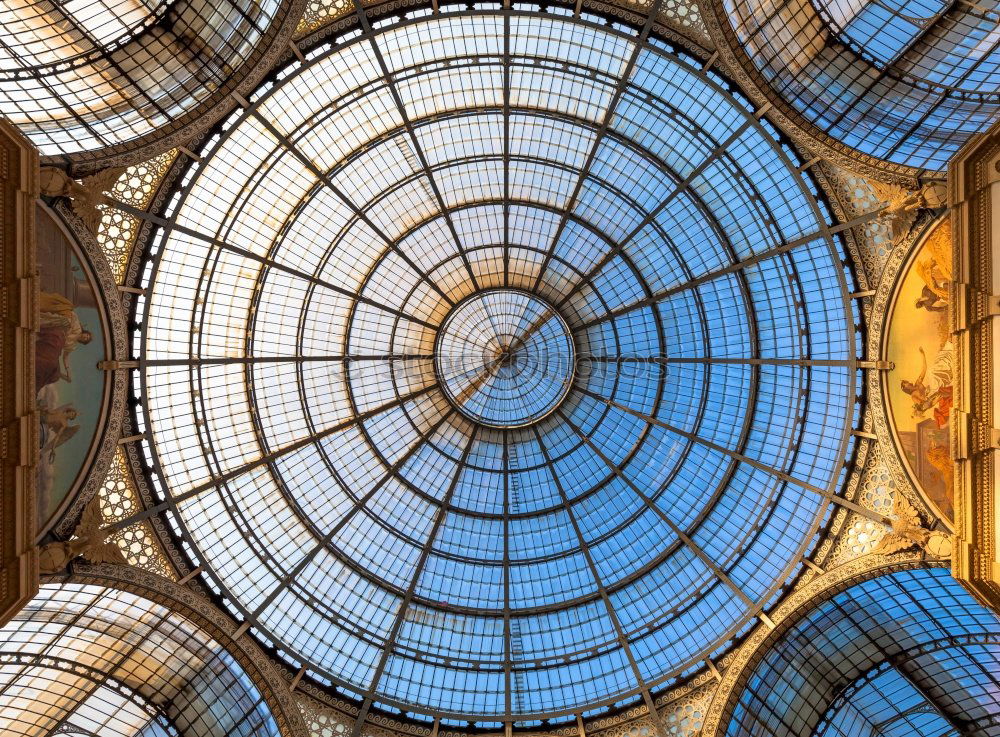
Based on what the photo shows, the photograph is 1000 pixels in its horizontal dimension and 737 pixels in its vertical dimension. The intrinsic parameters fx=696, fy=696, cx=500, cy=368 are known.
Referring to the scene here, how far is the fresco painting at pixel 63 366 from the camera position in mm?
17906

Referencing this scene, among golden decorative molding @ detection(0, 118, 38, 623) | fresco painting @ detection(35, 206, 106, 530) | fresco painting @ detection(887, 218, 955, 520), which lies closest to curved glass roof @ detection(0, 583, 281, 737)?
fresco painting @ detection(35, 206, 106, 530)

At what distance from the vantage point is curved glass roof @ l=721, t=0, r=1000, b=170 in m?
18.6

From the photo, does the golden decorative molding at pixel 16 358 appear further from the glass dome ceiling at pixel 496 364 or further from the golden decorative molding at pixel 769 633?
the golden decorative molding at pixel 769 633

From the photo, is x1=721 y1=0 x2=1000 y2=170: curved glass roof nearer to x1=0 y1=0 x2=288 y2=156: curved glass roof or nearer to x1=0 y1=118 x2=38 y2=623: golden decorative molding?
x1=0 y1=0 x2=288 y2=156: curved glass roof

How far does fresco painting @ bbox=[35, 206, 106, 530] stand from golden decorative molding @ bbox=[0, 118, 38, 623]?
3.35 feet

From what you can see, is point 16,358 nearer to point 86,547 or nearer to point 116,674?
point 86,547

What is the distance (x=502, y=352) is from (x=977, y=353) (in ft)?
58.1

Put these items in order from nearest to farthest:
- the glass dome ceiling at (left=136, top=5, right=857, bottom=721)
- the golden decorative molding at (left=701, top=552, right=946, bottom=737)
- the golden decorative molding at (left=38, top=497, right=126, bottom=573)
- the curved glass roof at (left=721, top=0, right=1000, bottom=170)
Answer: the curved glass roof at (left=721, top=0, right=1000, bottom=170) → the golden decorative molding at (left=38, top=497, right=126, bottom=573) → the golden decorative molding at (left=701, top=552, right=946, bottom=737) → the glass dome ceiling at (left=136, top=5, right=857, bottom=721)

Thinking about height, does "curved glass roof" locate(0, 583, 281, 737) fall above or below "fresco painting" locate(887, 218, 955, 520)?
below

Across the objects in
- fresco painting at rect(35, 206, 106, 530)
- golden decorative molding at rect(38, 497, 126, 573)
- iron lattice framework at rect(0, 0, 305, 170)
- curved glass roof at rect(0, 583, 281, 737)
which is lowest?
curved glass roof at rect(0, 583, 281, 737)

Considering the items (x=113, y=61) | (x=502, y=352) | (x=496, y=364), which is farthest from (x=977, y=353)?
(x=113, y=61)

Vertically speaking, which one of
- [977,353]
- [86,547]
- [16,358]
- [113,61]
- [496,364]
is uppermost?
[113,61]

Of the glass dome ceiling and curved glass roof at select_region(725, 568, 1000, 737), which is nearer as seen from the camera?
curved glass roof at select_region(725, 568, 1000, 737)

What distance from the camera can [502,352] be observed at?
99.3 ft
